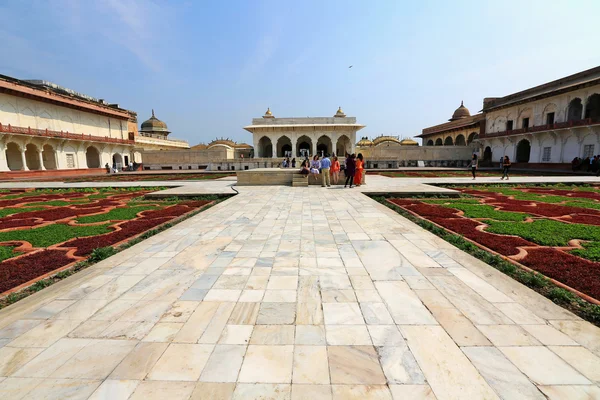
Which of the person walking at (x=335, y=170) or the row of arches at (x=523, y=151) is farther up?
the row of arches at (x=523, y=151)

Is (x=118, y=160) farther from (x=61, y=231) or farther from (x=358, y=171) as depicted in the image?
(x=61, y=231)

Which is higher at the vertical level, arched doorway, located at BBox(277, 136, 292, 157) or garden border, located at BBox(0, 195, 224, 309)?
A: arched doorway, located at BBox(277, 136, 292, 157)

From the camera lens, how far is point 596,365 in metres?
1.82

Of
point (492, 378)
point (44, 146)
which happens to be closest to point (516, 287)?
point (492, 378)

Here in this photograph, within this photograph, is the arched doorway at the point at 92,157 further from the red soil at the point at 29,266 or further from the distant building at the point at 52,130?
the red soil at the point at 29,266

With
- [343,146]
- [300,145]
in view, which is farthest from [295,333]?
[300,145]

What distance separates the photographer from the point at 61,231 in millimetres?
5246

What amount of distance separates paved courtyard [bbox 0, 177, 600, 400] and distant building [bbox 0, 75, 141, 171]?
1058 inches

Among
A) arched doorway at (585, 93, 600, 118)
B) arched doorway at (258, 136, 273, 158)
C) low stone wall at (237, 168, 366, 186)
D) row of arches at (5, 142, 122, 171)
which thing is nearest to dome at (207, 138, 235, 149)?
arched doorway at (258, 136, 273, 158)

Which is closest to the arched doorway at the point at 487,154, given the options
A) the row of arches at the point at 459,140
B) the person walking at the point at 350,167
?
the row of arches at the point at 459,140

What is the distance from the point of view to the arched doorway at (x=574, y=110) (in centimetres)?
2261

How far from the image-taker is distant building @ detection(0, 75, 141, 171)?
73.2ft

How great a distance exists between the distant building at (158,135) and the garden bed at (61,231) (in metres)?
33.6

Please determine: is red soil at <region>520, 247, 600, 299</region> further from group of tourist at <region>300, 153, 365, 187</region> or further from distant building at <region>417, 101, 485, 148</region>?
distant building at <region>417, 101, 485, 148</region>
